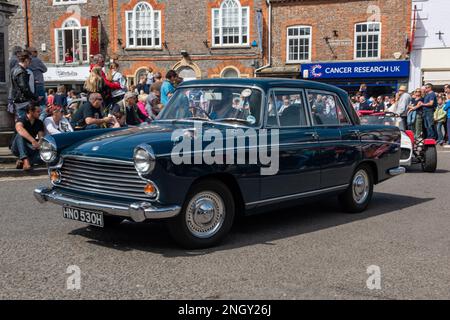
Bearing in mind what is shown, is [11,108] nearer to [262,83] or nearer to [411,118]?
[262,83]

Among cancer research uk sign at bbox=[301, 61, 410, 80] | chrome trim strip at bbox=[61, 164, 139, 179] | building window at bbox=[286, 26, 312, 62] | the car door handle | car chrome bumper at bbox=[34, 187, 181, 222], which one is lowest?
car chrome bumper at bbox=[34, 187, 181, 222]

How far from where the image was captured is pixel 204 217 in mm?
5391

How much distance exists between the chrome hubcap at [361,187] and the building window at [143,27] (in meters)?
23.9

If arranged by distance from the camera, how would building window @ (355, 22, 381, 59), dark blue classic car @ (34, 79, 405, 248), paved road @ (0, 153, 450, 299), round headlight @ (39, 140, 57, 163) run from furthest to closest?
building window @ (355, 22, 381, 59), round headlight @ (39, 140, 57, 163), dark blue classic car @ (34, 79, 405, 248), paved road @ (0, 153, 450, 299)

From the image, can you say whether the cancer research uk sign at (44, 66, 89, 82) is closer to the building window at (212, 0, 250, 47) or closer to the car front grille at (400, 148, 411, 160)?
the building window at (212, 0, 250, 47)

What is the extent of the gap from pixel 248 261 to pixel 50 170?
7.91 ft

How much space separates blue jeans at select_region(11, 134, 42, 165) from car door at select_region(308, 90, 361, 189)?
19.2 ft

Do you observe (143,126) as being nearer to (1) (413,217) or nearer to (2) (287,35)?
(1) (413,217)

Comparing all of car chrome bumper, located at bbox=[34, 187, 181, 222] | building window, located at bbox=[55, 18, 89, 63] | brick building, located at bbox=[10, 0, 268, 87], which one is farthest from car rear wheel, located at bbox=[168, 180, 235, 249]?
building window, located at bbox=[55, 18, 89, 63]

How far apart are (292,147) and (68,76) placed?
88.9 ft

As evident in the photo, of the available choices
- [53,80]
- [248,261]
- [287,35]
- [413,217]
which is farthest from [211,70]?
[248,261]

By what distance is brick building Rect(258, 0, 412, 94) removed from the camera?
26219 millimetres
